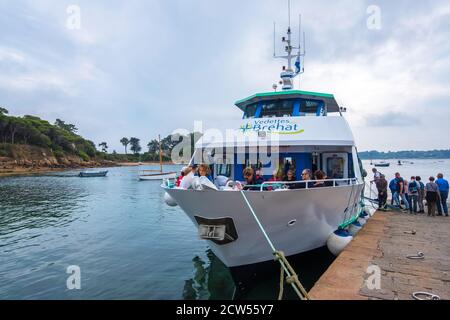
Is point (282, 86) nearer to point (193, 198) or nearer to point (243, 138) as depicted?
point (243, 138)

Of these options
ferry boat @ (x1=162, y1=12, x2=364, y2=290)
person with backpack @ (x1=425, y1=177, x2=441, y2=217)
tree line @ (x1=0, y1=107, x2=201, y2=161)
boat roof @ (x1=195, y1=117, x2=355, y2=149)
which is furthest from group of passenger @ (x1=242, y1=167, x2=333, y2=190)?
tree line @ (x1=0, y1=107, x2=201, y2=161)

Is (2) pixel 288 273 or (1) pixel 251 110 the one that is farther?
(1) pixel 251 110

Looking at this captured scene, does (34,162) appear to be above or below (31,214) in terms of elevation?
above

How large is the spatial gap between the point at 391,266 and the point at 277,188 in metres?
2.82

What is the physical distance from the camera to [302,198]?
22.3 ft

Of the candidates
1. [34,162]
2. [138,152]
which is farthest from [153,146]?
[34,162]

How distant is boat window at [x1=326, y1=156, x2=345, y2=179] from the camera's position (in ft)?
32.7

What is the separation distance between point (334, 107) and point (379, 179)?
424cm

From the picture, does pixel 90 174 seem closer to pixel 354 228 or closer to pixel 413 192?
pixel 413 192

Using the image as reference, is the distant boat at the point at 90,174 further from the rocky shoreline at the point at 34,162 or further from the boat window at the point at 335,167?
the boat window at the point at 335,167

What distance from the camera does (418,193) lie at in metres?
13.5

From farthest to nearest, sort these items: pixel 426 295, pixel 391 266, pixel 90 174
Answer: pixel 90 174 → pixel 391 266 → pixel 426 295

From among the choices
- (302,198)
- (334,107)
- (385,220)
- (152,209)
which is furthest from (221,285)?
(152,209)
